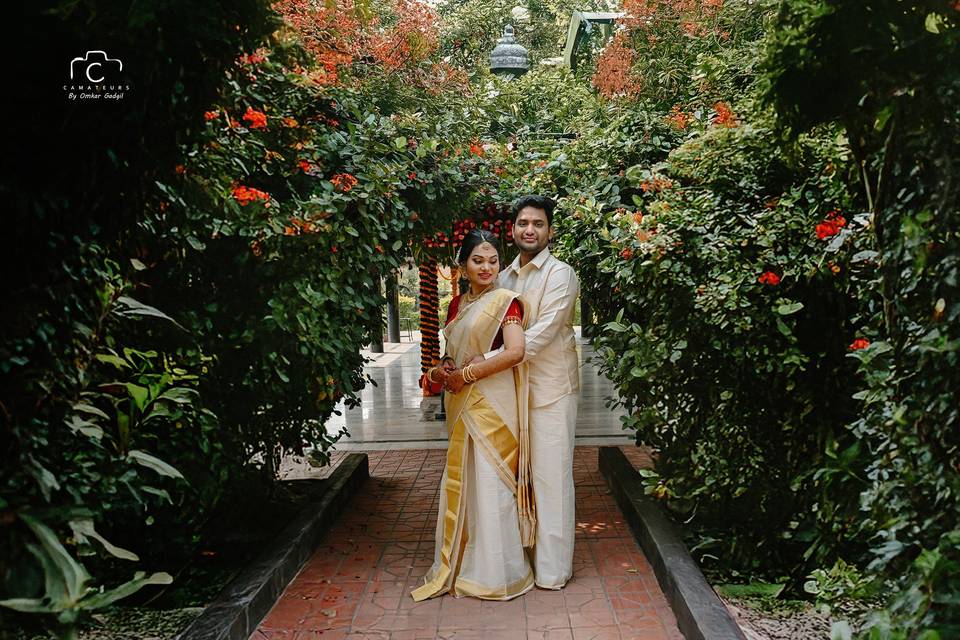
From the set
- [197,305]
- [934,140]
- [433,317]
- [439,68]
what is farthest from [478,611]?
[433,317]

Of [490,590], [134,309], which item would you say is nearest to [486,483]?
[490,590]

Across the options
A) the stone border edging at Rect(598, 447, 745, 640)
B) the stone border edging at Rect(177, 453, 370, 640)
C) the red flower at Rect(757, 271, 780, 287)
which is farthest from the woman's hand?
the red flower at Rect(757, 271, 780, 287)

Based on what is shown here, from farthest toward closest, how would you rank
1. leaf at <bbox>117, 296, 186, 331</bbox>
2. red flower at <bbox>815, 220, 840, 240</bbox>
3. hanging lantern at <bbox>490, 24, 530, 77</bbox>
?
hanging lantern at <bbox>490, 24, 530, 77</bbox> < red flower at <bbox>815, 220, 840, 240</bbox> < leaf at <bbox>117, 296, 186, 331</bbox>

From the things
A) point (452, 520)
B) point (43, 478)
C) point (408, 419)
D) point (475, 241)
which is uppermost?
point (475, 241)

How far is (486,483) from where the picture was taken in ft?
13.9

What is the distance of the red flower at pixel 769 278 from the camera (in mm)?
3861

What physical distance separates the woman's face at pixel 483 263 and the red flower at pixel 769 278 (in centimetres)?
133

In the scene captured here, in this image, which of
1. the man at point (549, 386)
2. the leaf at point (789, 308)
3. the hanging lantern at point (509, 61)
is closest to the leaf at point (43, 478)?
the man at point (549, 386)

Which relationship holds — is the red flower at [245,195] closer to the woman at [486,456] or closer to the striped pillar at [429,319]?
the woman at [486,456]

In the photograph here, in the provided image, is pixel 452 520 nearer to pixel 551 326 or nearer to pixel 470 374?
pixel 470 374

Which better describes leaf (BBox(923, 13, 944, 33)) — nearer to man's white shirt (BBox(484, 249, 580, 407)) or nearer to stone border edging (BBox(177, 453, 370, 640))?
man's white shirt (BBox(484, 249, 580, 407))

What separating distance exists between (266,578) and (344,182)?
2220 millimetres

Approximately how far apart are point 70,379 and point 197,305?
231 centimetres

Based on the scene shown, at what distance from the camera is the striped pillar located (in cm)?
1151
